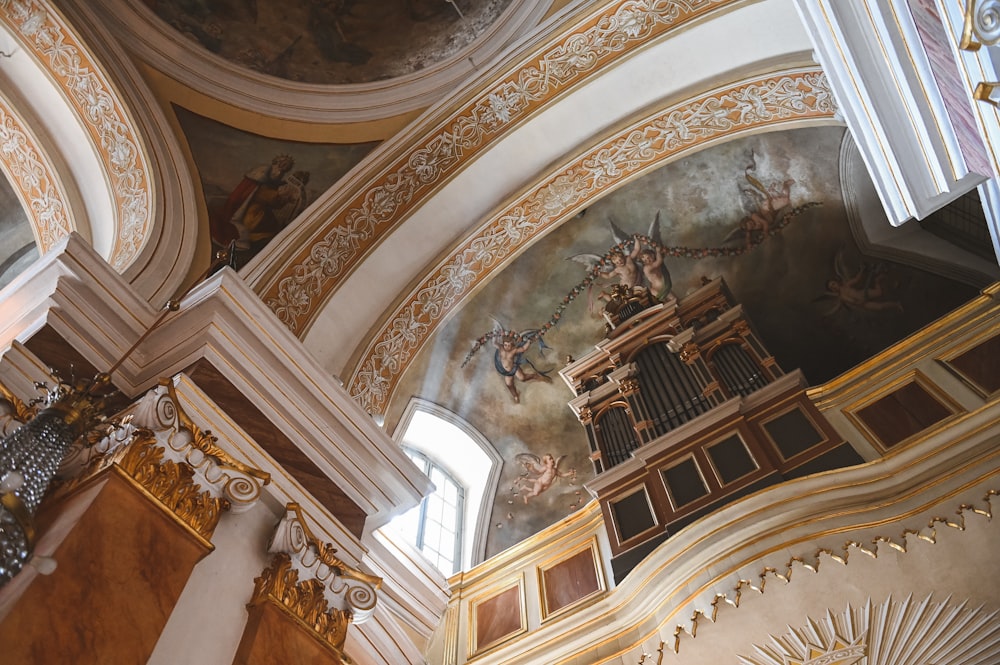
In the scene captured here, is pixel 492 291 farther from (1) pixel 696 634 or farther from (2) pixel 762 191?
(1) pixel 696 634

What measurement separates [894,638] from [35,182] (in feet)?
26.2

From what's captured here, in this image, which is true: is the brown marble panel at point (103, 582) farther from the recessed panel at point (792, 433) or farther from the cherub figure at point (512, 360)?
the cherub figure at point (512, 360)

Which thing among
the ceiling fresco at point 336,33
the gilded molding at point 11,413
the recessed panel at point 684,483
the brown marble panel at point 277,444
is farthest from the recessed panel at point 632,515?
the ceiling fresco at point 336,33

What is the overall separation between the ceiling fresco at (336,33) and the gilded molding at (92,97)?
4.90ft

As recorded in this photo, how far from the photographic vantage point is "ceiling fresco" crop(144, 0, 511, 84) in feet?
27.3

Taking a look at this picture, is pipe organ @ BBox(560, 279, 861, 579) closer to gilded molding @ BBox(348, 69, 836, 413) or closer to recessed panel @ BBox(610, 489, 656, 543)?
recessed panel @ BBox(610, 489, 656, 543)

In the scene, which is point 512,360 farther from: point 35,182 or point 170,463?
point 170,463

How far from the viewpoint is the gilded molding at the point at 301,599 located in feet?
12.6

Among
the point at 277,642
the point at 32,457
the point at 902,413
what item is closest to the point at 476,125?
the point at 902,413

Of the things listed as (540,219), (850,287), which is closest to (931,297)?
(850,287)

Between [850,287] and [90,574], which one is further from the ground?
[850,287]

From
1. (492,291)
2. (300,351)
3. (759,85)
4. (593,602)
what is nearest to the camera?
(300,351)

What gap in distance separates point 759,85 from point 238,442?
6450mm

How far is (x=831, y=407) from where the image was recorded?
6.52 m
